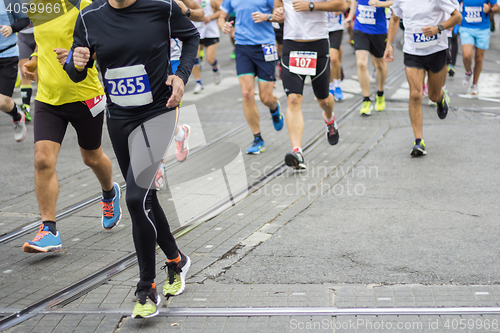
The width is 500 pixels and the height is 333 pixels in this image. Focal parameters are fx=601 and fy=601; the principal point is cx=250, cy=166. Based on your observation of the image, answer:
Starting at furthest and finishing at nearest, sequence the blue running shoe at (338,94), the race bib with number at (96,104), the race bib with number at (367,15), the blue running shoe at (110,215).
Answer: the blue running shoe at (338,94) < the race bib with number at (367,15) < the blue running shoe at (110,215) < the race bib with number at (96,104)

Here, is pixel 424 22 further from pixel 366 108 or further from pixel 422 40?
pixel 366 108

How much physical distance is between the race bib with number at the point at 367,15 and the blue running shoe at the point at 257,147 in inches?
127

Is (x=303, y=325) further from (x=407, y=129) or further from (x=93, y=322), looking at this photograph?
(x=407, y=129)

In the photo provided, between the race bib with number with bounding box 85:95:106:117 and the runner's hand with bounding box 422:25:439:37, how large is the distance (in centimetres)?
386

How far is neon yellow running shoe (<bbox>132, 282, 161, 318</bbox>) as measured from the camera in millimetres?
3381

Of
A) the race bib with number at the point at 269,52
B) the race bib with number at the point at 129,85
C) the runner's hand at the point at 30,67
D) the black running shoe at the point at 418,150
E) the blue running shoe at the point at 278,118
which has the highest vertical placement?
the race bib with number at the point at 129,85

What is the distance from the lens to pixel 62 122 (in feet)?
15.5

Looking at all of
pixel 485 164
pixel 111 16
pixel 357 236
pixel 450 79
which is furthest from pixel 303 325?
pixel 450 79

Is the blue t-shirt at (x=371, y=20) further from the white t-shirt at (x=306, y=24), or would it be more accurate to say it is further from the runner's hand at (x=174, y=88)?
the runner's hand at (x=174, y=88)

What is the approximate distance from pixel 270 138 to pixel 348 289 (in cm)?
484

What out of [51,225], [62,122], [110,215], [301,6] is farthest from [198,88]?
[51,225]

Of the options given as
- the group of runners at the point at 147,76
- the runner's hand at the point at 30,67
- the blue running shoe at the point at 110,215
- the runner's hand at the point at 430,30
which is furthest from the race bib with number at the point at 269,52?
the runner's hand at the point at 30,67

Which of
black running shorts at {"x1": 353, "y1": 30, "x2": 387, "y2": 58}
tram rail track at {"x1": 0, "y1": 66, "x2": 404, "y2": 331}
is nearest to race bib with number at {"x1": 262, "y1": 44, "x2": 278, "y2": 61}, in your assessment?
tram rail track at {"x1": 0, "y1": 66, "x2": 404, "y2": 331}

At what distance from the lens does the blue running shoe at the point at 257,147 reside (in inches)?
294
